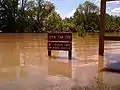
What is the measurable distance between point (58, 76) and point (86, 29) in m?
19.8

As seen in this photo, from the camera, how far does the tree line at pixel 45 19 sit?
26016mm

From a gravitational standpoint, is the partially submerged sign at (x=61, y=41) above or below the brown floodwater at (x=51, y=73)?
above

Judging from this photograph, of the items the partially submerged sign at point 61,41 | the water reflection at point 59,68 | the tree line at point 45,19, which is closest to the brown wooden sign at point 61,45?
the partially submerged sign at point 61,41

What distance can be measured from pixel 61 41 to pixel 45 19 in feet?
51.6

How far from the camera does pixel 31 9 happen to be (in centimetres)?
2730

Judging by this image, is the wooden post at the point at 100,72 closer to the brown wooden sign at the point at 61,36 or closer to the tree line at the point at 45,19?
the brown wooden sign at the point at 61,36

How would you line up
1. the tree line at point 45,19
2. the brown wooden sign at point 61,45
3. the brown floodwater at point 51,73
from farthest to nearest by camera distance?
the tree line at point 45,19, the brown wooden sign at point 61,45, the brown floodwater at point 51,73

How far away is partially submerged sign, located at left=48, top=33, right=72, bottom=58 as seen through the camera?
39.3 ft

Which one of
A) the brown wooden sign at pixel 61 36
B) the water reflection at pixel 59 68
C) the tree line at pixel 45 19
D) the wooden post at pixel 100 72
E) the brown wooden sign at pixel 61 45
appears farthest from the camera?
the tree line at pixel 45 19

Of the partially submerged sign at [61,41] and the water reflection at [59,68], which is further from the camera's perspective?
the partially submerged sign at [61,41]

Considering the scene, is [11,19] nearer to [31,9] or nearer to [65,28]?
[31,9]

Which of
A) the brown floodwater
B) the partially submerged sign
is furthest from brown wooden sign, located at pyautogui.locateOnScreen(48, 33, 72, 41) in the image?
the brown floodwater

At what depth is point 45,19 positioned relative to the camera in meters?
27.6

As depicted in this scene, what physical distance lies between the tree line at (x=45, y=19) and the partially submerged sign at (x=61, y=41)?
13616mm
